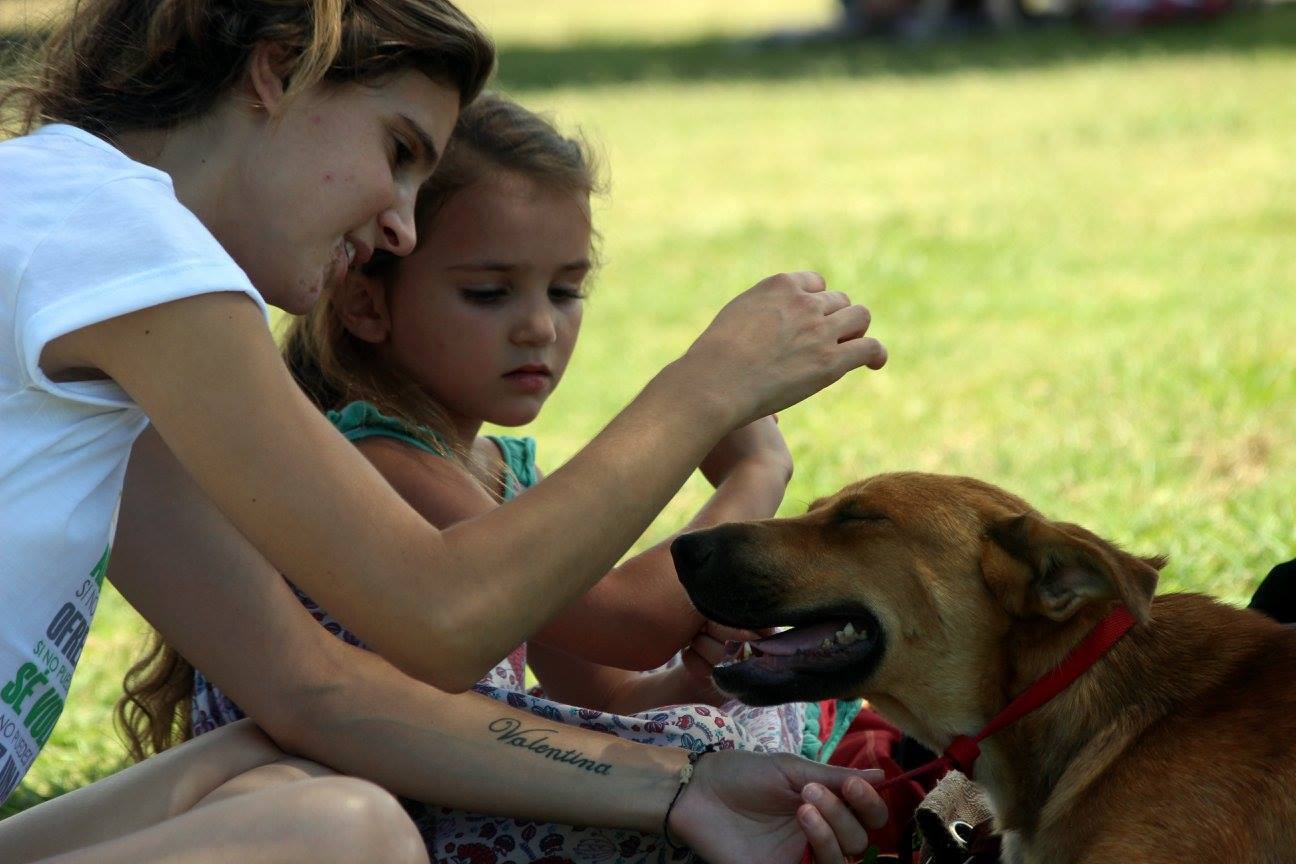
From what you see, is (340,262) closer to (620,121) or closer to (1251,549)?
(1251,549)

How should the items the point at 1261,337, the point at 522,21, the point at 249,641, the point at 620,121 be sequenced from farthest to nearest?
the point at 522,21
the point at 620,121
the point at 1261,337
the point at 249,641

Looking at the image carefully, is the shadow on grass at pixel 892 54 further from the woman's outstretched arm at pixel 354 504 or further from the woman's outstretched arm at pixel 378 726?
the woman's outstretched arm at pixel 354 504

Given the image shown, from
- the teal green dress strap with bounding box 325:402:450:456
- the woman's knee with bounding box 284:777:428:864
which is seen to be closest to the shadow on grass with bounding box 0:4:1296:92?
the teal green dress strap with bounding box 325:402:450:456

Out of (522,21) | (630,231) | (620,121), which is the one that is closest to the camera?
(630,231)

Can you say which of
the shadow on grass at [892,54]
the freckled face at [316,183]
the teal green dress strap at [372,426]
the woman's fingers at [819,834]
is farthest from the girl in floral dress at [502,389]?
the shadow on grass at [892,54]

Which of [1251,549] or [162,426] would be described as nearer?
[162,426]

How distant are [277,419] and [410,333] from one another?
1.26m

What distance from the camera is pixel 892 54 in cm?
2202

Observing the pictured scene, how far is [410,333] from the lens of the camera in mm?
3559

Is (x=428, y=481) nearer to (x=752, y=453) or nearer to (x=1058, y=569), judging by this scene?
(x=752, y=453)

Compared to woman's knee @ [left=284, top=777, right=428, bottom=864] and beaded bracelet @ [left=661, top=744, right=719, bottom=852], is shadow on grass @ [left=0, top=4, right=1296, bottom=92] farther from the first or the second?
woman's knee @ [left=284, top=777, right=428, bottom=864]

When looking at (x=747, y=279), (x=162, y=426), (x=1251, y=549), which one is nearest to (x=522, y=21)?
(x=747, y=279)

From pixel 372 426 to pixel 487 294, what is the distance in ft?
1.33

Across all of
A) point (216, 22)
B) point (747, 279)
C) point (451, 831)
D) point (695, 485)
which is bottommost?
point (747, 279)
